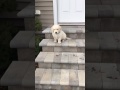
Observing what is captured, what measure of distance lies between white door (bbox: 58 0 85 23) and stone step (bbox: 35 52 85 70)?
89cm

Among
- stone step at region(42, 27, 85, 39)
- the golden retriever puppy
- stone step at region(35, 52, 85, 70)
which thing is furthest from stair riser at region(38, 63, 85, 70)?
stone step at region(42, 27, 85, 39)

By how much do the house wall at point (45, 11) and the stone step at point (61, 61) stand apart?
0.86 metres

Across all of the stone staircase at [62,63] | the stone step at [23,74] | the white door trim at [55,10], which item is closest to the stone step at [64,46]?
the stone staircase at [62,63]

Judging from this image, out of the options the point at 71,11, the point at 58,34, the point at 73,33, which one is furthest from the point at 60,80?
the point at 71,11

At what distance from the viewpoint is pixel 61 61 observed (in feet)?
8.07

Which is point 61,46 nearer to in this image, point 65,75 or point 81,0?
point 65,75

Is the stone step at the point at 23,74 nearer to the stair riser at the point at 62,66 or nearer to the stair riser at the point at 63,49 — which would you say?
the stair riser at the point at 62,66

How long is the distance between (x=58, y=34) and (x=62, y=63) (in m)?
0.52

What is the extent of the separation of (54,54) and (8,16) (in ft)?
4.23

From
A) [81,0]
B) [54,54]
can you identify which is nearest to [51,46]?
[54,54]

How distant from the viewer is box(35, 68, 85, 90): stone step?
212cm

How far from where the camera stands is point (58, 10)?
3.30m

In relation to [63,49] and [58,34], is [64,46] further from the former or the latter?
[58,34]

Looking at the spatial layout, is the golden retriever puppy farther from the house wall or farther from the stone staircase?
the house wall
